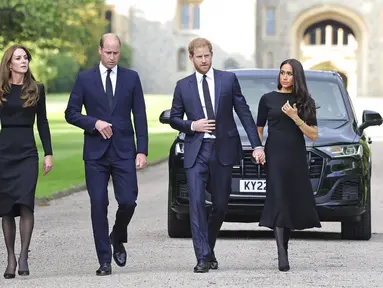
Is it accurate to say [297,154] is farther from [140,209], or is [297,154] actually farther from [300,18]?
[300,18]

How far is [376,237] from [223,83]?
3.68 metres

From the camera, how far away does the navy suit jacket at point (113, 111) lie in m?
9.09

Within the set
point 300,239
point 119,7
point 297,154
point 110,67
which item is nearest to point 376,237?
point 300,239

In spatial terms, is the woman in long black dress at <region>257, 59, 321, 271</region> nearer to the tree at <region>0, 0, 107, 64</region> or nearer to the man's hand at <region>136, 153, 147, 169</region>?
the man's hand at <region>136, 153, 147, 169</region>

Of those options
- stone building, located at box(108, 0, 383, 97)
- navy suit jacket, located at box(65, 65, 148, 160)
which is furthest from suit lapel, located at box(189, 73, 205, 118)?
stone building, located at box(108, 0, 383, 97)

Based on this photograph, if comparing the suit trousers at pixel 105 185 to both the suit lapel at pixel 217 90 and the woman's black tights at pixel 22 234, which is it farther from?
the suit lapel at pixel 217 90

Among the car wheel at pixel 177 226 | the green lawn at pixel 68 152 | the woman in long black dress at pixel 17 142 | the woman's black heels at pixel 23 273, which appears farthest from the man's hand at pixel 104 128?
the green lawn at pixel 68 152

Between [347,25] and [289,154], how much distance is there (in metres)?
90.6

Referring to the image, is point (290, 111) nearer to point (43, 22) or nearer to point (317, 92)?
point (317, 92)

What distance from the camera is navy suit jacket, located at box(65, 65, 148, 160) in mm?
9086

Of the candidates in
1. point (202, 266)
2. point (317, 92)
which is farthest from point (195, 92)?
point (317, 92)

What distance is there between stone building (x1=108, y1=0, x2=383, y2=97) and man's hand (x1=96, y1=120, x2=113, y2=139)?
86.7m

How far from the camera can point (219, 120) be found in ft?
30.3

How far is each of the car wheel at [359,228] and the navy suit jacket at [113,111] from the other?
10.9 feet
